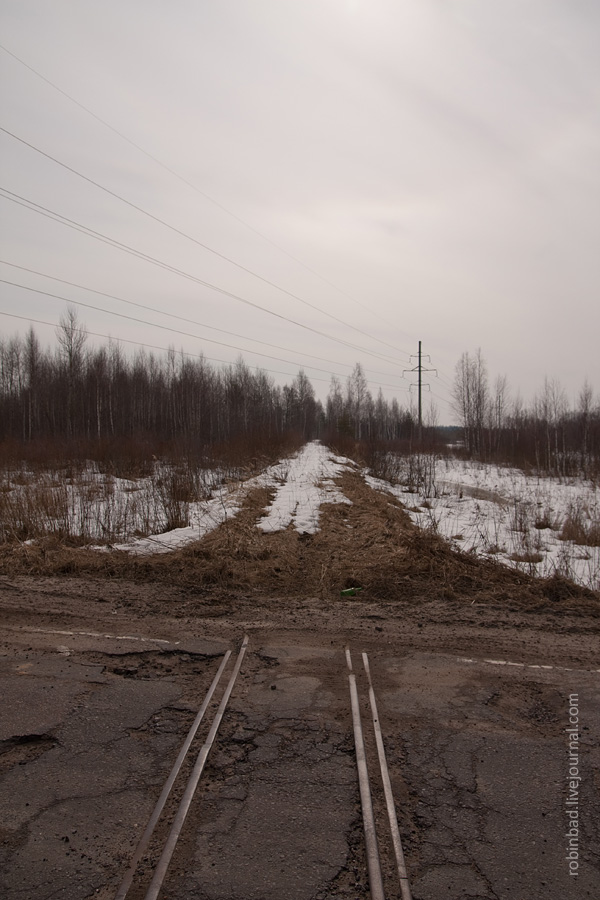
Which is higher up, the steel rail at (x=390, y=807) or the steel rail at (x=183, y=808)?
the steel rail at (x=183, y=808)

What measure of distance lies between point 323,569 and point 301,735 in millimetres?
4706

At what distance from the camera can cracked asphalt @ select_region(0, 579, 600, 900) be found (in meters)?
2.66

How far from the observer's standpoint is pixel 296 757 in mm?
3652

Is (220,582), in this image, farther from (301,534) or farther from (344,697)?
(344,697)

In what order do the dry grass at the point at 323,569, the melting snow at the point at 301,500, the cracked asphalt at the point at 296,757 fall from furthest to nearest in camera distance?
the melting snow at the point at 301,500 → the dry grass at the point at 323,569 → the cracked asphalt at the point at 296,757

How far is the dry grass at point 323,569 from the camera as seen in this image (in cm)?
754

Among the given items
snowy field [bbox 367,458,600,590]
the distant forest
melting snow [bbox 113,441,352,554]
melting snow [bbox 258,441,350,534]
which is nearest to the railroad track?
snowy field [bbox 367,458,600,590]

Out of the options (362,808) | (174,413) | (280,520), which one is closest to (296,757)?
(362,808)

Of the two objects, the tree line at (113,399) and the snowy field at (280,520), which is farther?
the tree line at (113,399)

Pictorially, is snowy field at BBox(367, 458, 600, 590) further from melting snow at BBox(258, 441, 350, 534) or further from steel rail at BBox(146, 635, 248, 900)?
steel rail at BBox(146, 635, 248, 900)

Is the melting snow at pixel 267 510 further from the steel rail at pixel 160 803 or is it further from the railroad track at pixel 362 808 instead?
the railroad track at pixel 362 808

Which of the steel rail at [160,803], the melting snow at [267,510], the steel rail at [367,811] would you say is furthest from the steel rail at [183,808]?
the melting snow at [267,510]

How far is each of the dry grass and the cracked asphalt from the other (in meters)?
1.19

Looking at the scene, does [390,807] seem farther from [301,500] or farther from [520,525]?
[301,500]
